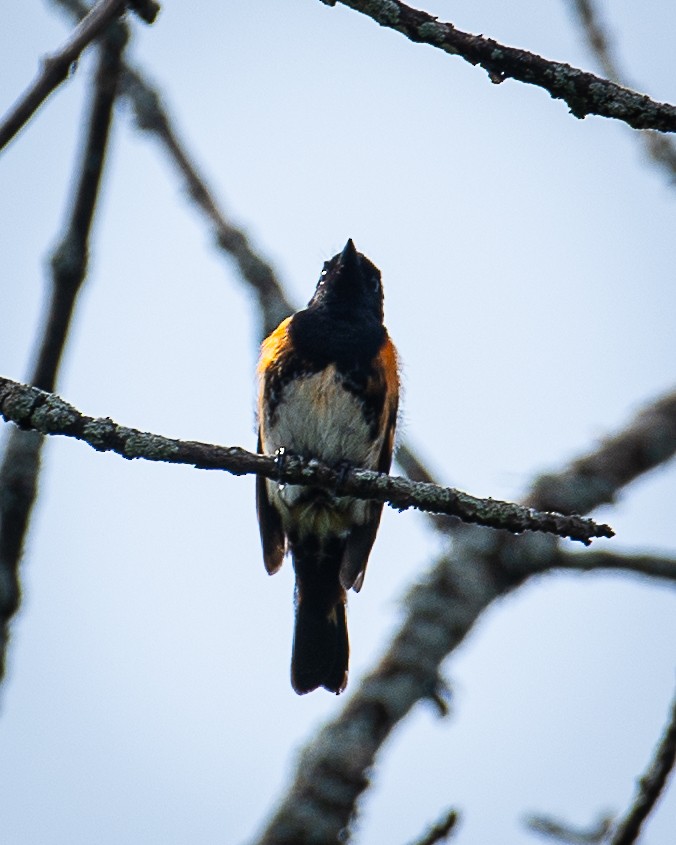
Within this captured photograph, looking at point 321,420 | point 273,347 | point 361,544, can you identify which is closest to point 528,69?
point 321,420

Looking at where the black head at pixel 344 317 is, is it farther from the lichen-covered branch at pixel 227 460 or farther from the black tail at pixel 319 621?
the lichen-covered branch at pixel 227 460

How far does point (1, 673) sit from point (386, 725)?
5.84 feet

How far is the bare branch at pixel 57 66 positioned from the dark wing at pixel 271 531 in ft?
11.7

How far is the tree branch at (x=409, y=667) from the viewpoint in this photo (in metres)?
4.11

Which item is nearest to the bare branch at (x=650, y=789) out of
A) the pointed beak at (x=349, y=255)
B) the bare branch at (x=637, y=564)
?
the bare branch at (x=637, y=564)

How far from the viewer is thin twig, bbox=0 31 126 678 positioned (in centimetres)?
314

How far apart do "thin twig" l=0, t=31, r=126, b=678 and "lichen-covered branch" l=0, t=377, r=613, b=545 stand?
17.7 inches

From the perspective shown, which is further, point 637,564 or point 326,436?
point 326,436

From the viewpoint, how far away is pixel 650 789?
2.77 metres

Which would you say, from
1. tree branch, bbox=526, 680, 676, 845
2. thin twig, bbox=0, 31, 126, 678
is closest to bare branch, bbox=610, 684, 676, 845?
tree branch, bbox=526, 680, 676, 845

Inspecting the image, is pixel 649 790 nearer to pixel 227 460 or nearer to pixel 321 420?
pixel 227 460

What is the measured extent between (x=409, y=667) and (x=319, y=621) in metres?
0.71

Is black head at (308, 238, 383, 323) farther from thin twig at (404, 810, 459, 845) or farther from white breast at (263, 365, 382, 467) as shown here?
thin twig at (404, 810, 459, 845)

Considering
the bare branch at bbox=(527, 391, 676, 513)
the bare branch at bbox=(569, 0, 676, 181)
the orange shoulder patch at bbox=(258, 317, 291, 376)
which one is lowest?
the orange shoulder patch at bbox=(258, 317, 291, 376)
